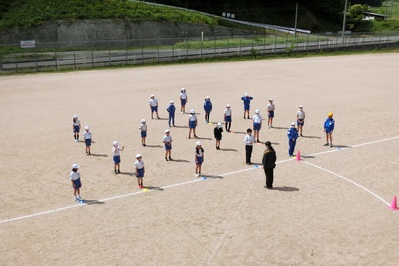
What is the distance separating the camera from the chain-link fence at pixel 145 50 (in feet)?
151

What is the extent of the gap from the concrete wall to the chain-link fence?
1.73 metres

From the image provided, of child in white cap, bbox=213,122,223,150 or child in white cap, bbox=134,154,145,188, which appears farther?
child in white cap, bbox=213,122,223,150

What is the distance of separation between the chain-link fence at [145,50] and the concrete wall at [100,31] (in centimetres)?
173

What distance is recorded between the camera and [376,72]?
45.5 metres

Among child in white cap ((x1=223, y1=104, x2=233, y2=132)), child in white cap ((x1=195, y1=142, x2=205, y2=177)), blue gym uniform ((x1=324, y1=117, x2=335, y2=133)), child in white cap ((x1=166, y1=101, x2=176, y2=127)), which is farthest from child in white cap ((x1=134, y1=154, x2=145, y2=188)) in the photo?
blue gym uniform ((x1=324, y1=117, x2=335, y2=133))

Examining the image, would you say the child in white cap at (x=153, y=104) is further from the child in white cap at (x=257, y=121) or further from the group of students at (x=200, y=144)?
the child in white cap at (x=257, y=121)

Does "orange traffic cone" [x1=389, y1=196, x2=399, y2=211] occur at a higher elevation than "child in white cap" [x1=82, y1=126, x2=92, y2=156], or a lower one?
lower

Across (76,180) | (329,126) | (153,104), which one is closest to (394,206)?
(329,126)


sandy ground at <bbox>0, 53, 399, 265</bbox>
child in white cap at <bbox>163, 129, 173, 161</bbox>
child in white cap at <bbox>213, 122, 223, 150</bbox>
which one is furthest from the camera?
child in white cap at <bbox>213, 122, 223, 150</bbox>

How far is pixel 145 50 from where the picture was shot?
53.5m

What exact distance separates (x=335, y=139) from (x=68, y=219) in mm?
14649

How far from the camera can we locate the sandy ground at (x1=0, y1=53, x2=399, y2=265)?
12.2 m

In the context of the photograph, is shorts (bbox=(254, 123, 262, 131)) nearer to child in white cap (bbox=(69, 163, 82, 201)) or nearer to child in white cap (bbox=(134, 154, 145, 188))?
child in white cap (bbox=(134, 154, 145, 188))

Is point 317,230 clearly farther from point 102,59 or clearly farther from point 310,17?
point 310,17
